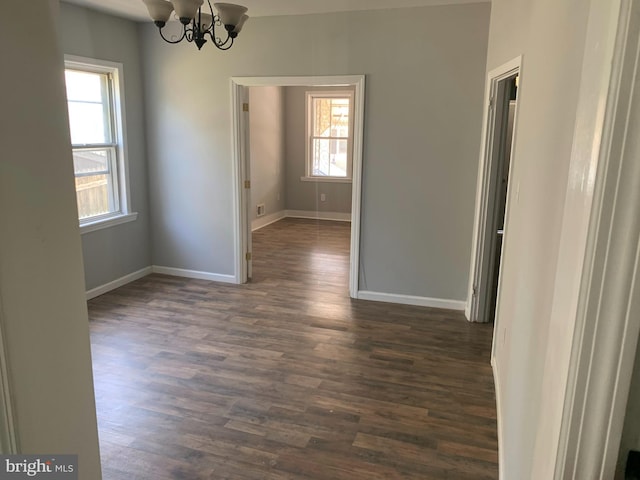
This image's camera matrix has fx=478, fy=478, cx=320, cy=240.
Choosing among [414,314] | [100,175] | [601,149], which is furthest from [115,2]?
[601,149]

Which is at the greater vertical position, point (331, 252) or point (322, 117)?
point (322, 117)

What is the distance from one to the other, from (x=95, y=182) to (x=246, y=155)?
4.91 ft

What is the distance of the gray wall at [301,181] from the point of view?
320 inches

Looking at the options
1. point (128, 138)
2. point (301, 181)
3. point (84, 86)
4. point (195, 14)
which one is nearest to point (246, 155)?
point (128, 138)

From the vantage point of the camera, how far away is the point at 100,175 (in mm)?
4734

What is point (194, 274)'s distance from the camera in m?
5.32

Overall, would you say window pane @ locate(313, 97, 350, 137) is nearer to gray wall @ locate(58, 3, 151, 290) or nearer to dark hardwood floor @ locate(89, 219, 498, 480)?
gray wall @ locate(58, 3, 151, 290)

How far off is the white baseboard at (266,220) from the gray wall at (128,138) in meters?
2.53

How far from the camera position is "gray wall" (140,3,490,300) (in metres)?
4.09

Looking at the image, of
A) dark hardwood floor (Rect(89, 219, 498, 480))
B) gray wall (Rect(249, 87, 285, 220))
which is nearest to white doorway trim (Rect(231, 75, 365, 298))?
dark hardwood floor (Rect(89, 219, 498, 480))

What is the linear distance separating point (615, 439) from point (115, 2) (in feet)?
15.0

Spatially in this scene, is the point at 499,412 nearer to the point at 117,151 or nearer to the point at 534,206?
the point at 534,206

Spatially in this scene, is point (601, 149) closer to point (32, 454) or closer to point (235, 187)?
point (32, 454)

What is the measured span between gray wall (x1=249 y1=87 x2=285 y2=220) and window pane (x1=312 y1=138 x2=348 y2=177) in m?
0.63
